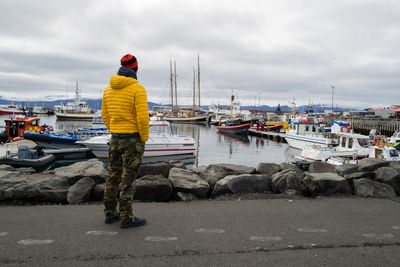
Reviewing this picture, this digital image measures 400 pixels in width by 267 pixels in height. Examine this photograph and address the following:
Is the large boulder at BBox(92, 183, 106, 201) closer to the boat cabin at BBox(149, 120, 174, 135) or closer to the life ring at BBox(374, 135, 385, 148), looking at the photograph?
the boat cabin at BBox(149, 120, 174, 135)

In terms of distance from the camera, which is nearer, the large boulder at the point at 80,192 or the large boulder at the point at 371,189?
the large boulder at the point at 80,192

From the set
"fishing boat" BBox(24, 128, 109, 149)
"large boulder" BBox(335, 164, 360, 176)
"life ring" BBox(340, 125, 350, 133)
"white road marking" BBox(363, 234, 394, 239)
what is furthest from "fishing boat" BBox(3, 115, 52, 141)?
"white road marking" BBox(363, 234, 394, 239)

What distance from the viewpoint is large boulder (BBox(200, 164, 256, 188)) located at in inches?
225

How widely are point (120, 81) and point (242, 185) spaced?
3.00 m

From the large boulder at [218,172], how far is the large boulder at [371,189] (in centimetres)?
211

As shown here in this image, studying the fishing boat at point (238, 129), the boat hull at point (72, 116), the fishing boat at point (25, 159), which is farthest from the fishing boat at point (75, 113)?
the fishing boat at point (25, 159)

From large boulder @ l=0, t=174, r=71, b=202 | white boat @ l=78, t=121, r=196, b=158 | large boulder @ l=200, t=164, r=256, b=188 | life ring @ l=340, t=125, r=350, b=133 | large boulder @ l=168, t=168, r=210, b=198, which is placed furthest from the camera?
life ring @ l=340, t=125, r=350, b=133

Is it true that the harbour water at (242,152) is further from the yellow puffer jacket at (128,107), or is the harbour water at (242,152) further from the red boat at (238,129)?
the yellow puffer jacket at (128,107)

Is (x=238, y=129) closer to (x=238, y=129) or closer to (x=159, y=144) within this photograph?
(x=238, y=129)

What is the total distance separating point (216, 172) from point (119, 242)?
3.18 meters

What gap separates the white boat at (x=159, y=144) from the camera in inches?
828

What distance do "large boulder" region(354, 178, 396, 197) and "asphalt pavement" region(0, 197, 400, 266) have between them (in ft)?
2.00

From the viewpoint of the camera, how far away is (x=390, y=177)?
5586mm

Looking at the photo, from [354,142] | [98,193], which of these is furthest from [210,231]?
[354,142]
